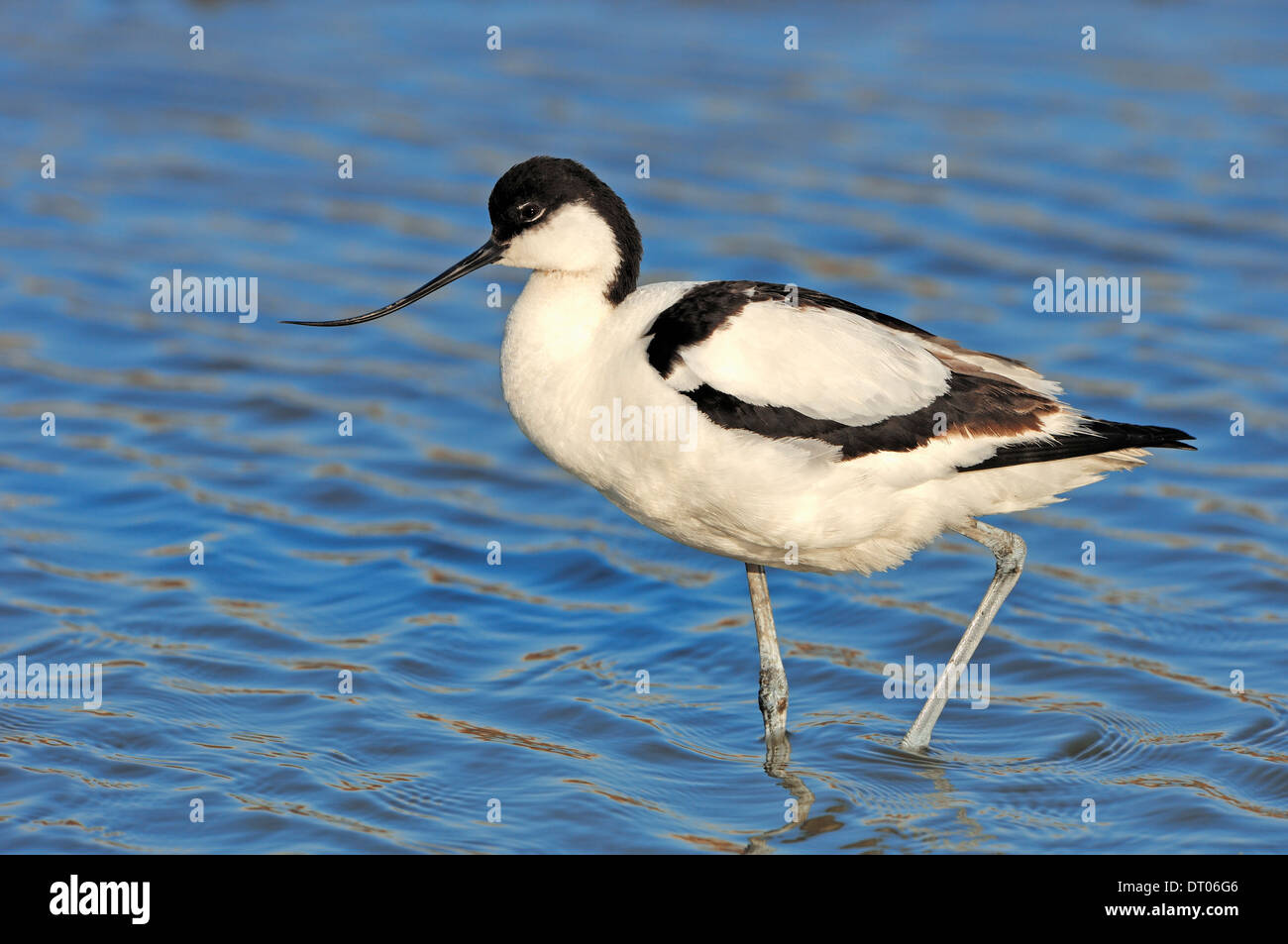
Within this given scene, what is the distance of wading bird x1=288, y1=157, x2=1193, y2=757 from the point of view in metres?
6.33

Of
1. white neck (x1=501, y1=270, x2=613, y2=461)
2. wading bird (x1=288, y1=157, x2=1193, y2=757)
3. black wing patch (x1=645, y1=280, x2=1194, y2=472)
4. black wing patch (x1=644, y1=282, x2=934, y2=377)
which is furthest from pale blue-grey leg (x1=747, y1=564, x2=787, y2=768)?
black wing patch (x1=644, y1=282, x2=934, y2=377)

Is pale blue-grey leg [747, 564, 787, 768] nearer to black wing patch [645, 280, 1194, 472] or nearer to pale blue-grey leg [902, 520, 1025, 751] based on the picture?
pale blue-grey leg [902, 520, 1025, 751]

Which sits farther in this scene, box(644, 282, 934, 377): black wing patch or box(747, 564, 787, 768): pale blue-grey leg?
box(747, 564, 787, 768): pale blue-grey leg

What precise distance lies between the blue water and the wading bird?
1065mm

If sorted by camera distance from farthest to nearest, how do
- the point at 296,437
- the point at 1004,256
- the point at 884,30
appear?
the point at 884,30 → the point at 1004,256 → the point at 296,437

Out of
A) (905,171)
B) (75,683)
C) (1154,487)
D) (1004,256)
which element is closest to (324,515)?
(75,683)

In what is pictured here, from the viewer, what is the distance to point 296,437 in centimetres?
1002

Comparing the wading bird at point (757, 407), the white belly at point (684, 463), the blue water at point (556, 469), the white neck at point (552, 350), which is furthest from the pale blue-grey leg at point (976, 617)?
the white neck at point (552, 350)

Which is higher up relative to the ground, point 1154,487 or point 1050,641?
point 1154,487

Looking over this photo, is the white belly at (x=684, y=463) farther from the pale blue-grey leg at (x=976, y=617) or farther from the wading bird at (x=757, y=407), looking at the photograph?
the pale blue-grey leg at (x=976, y=617)

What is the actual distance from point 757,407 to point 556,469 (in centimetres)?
377

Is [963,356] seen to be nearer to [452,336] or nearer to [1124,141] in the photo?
[452,336]

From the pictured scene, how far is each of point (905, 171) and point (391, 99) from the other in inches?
190

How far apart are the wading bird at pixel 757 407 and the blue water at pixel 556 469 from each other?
1.06 meters
